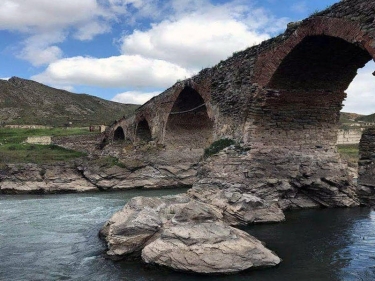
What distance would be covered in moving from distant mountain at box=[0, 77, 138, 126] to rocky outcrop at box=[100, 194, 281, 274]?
5666cm

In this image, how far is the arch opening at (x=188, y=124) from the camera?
2411 cm

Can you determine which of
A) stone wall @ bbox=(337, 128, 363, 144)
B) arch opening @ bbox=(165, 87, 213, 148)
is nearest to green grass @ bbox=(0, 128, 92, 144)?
arch opening @ bbox=(165, 87, 213, 148)

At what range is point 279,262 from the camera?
30.3 feet

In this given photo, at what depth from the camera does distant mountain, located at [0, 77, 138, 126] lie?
6675 centimetres

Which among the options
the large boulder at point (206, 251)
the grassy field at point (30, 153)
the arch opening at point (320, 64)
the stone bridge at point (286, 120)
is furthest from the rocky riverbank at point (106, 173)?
the large boulder at point (206, 251)

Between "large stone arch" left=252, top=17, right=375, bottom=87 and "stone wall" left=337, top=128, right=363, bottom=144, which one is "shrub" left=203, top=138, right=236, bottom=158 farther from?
"stone wall" left=337, top=128, right=363, bottom=144

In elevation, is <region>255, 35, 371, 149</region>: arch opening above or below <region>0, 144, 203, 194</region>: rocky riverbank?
above

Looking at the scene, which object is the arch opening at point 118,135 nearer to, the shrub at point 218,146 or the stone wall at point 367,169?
the shrub at point 218,146

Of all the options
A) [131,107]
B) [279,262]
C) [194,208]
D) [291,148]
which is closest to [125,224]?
[194,208]

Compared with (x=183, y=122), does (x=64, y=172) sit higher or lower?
lower

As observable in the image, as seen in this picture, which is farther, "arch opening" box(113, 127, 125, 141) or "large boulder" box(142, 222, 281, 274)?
"arch opening" box(113, 127, 125, 141)

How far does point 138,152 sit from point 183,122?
483cm

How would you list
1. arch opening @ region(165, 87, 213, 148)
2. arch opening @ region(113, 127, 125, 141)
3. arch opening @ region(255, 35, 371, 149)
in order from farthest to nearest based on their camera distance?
arch opening @ region(113, 127, 125, 141) → arch opening @ region(165, 87, 213, 148) → arch opening @ region(255, 35, 371, 149)

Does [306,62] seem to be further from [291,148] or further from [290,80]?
[291,148]
